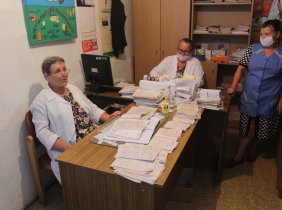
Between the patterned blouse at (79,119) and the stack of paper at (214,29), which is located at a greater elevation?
the stack of paper at (214,29)

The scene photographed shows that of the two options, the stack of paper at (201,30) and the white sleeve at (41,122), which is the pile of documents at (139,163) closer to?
the white sleeve at (41,122)

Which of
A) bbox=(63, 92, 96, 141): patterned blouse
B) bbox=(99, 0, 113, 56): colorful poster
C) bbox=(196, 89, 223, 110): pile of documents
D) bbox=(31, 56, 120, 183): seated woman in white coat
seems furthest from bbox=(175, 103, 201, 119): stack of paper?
bbox=(99, 0, 113, 56): colorful poster

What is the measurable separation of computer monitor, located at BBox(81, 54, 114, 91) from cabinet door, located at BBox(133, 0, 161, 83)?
4.24 ft

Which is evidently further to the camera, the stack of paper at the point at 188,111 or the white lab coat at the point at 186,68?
the white lab coat at the point at 186,68

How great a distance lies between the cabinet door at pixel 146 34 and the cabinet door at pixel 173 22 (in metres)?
0.09

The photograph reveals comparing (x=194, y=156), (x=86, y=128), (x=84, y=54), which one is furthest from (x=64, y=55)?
(x=194, y=156)

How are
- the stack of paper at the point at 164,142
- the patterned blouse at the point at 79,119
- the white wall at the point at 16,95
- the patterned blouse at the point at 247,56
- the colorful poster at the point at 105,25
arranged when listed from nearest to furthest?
the stack of paper at the point at 164,142, the white wall at the point at 16,95, the patterned blouse at the point at 79,119, the patterned blouse at the point at 247,56, the colorful poster at the point at 105,25

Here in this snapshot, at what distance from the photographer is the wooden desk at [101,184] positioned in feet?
4.57

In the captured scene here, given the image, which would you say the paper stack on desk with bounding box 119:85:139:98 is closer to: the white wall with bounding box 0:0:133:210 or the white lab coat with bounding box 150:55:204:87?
the white lab coat with bounding box 150:55:204:87

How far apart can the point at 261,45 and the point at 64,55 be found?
1.83 m

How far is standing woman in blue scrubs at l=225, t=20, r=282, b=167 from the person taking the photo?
2.34 meters

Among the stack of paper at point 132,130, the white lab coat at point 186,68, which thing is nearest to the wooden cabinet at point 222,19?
the white lab coat at point 186,68

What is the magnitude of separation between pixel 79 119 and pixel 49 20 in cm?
89

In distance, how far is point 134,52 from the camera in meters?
3.98
